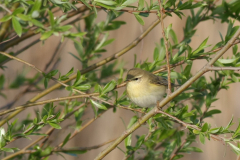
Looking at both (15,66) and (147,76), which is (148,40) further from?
(147,76)

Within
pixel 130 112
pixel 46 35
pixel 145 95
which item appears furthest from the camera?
pixel 130 112

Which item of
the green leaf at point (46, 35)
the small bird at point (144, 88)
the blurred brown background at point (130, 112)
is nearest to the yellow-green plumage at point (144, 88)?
the small bird at point (144, 88)

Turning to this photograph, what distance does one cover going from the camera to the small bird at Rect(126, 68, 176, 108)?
2.76 metres

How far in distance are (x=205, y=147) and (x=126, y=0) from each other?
4.08 metres

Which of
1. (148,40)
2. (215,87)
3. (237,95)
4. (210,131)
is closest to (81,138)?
(148,40)

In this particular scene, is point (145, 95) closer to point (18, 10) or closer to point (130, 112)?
point (18, 10)

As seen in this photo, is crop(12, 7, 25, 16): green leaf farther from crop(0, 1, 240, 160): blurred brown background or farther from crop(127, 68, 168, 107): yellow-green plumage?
crop(0, 1, 240, 160): blurred brown background

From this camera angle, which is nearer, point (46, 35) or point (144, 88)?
point (46, 35)

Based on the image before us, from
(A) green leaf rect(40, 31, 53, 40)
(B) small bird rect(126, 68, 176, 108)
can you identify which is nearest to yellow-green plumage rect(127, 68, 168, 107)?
(B) small bird rect(126, 68, 176, 108)

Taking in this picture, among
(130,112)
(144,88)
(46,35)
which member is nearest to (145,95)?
(144,88)

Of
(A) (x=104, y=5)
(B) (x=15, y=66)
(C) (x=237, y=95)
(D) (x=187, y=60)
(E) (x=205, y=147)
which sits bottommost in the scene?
(E) (x=205, y=147)

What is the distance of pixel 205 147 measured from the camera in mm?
5309

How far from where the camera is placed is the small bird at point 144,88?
276 centimetres

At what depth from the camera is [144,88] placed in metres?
3.08
